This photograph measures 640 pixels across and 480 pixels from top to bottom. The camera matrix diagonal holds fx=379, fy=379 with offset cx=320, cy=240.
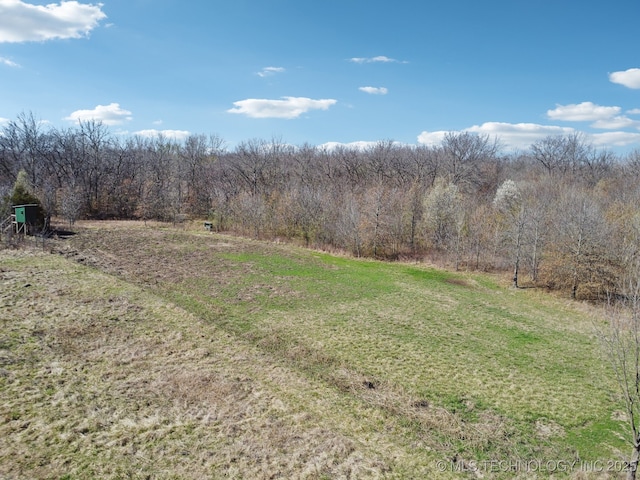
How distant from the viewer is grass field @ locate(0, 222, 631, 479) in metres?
6.86

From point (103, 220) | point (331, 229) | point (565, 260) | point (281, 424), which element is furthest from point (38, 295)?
point (103, 220)

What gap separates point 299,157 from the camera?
5897 cm

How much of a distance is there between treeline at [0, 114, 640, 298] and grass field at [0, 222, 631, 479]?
239 inches

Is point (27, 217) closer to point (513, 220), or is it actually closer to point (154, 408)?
point (154, 408)

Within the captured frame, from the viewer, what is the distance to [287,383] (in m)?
9.46

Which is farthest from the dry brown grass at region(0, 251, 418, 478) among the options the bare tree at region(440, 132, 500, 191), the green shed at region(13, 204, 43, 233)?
the bare tree at region(440, 132, 500, 191)

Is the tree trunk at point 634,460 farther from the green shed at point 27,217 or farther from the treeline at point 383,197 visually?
the green shed at point 27,217

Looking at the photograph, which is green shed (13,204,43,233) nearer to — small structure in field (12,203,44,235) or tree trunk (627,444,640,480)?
small structure in field (12,203,44,235)

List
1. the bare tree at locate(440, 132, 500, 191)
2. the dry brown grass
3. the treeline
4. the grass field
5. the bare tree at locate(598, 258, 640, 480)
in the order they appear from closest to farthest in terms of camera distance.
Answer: the bare tree at locate(598, 258, 640, 480), the dry brown grass, the grass field, the treeline, the bare tree at locate(440, 132, 500, 191)

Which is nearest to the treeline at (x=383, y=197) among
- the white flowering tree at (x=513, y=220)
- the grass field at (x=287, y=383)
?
the white flowering tree at (x=513, y=220)

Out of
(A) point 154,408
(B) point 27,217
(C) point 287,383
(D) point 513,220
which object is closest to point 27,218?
(B) point 27,217

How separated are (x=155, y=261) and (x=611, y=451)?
21.1 m

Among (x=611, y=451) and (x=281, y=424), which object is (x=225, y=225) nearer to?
(x=281, y=424)

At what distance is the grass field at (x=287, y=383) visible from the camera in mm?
6859
